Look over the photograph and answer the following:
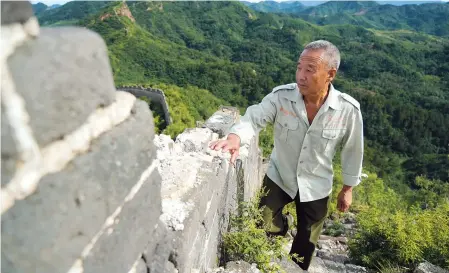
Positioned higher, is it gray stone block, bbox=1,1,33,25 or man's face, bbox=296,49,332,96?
gray stone block, bbox=1,1,33,25

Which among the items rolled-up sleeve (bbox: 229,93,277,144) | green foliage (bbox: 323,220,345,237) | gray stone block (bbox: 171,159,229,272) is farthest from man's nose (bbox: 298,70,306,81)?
green foliage (bbox: 323,220,345,237)

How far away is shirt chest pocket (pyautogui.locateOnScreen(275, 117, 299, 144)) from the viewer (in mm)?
2977

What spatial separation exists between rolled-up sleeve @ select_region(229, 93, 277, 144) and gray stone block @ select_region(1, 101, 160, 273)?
5.04 feet

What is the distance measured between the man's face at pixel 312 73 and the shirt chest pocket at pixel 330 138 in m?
0.33

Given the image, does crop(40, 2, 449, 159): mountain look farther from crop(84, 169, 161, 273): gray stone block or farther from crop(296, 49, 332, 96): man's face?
crop(84, 169, 161, 273): gray stone block

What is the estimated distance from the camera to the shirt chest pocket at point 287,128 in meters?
2.98

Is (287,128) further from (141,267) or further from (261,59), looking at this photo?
(261,59)

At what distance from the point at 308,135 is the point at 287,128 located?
7.1 inches

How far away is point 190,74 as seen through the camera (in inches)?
1983

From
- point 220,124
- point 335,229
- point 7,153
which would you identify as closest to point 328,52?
point 220,124

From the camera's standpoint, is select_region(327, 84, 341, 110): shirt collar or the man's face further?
select_region(327, 84, 341, 110): shirt collar

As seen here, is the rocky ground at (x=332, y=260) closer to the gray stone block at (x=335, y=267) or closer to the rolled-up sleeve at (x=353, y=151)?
the gray stone block at (x=335, y=267)

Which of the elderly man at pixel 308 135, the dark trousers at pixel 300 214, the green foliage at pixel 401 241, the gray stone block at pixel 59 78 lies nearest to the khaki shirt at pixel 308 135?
the elderly man at pixel 308 135

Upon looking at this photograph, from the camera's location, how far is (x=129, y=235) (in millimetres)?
1305
